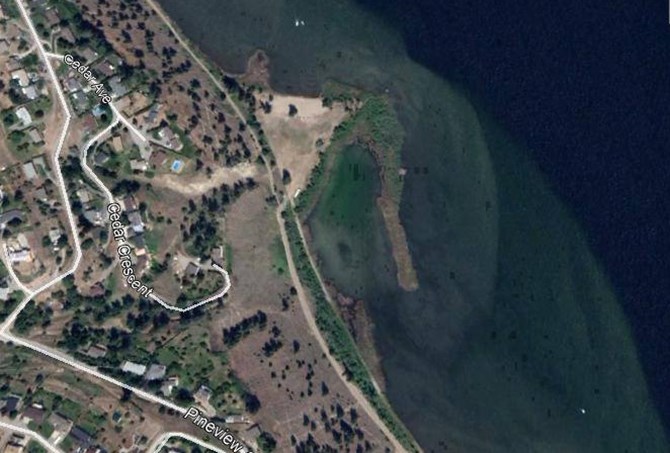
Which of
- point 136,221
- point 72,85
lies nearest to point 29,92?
point 72,85

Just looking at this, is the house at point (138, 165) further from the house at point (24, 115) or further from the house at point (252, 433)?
the house at point (252, 433)

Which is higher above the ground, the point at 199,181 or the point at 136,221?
the point at 199,181

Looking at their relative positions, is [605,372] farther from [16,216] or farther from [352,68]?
[16,216]

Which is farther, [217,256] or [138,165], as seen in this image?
[217,256]

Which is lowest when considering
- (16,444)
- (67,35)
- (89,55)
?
(16,444)

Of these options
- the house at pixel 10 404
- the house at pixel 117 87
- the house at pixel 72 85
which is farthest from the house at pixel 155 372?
the house at pixel 72 85

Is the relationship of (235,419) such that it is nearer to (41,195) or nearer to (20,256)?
(20,256)
